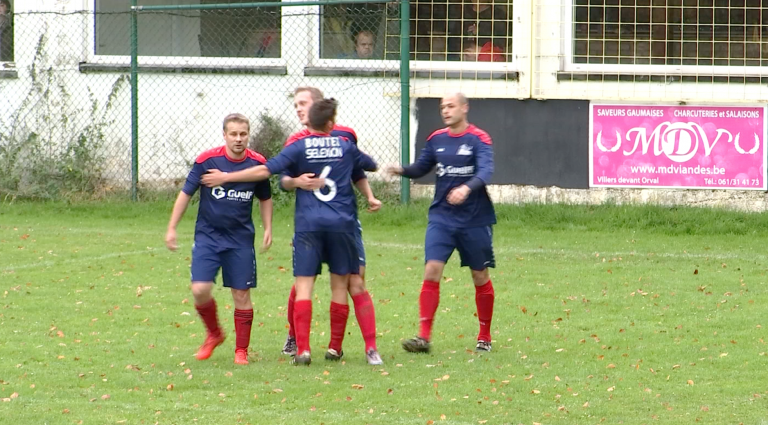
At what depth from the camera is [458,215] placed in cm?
848

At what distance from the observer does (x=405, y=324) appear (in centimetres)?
946

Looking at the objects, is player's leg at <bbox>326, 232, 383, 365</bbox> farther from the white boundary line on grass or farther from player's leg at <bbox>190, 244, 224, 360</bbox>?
the white boundary line on grass

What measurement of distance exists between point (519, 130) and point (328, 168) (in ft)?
26.6

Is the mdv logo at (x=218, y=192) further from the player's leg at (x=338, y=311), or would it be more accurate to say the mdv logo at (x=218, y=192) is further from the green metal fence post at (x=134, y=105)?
the green metal fence post at (x=134, y=105)

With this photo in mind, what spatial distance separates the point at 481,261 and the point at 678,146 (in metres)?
7.27

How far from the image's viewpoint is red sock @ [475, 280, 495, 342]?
851cm

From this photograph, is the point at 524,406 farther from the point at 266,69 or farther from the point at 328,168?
the point at 266,69

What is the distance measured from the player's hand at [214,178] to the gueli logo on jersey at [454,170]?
5.17 ft

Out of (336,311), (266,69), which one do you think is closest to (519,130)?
(266,69)

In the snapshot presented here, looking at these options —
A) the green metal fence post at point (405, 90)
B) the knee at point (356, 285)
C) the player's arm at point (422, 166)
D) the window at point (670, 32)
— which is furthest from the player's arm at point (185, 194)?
the window at point (670, 32)

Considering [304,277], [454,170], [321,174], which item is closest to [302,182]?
[321,174]

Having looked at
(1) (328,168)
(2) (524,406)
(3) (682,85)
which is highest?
(3) (682,85)

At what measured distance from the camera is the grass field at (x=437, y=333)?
267 inches

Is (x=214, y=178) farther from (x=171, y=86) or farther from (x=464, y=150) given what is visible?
(x=171, y=86)
